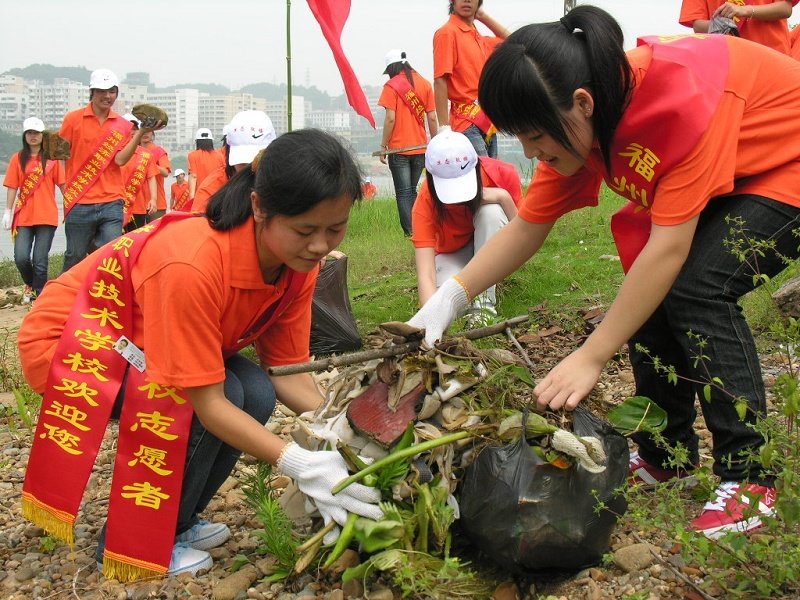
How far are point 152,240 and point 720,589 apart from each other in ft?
→ 5.66

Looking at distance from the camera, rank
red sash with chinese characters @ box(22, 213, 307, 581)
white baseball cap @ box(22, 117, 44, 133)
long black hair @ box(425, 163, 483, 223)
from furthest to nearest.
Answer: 1. white baseball cap @ box(22, 117, 44, 133)
2. long black hair @ box(425, 163, 483, 223)
3. red sash with chinese characters @ box(22, 213, 307, 581)

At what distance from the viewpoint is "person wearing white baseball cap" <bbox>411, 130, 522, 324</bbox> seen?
452 cm

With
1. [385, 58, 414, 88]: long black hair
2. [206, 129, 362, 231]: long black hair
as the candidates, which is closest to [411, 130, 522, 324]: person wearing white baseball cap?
[206, 129, 362, 231]: long black hair

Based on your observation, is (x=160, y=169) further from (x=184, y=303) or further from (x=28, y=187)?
(x=184, y=303)

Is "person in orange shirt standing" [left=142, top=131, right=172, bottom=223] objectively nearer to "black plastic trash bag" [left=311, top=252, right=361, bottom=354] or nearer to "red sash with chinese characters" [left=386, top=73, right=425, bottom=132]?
"red sash with chinese characters" [left=386, top=73, right=425, bottom=132]

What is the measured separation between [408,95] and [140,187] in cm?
382

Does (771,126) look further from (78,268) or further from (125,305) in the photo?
(78,268)

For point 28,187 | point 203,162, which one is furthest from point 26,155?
point 203,162

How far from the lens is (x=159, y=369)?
237 cm

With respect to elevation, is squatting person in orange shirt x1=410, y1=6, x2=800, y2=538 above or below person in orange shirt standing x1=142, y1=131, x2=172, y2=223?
above

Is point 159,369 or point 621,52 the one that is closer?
point 621,52

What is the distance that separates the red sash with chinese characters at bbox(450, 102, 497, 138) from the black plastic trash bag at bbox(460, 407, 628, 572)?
4.45 m

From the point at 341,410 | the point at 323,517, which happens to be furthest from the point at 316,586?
the point at 341,410

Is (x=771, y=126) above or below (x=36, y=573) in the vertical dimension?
above
